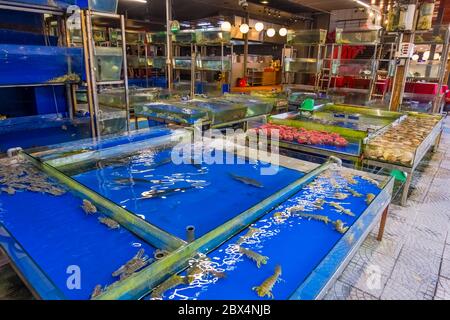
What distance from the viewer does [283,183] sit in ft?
7.00

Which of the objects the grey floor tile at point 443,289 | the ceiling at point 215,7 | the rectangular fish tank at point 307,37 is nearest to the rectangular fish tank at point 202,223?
the grey floor tile at point 443,289

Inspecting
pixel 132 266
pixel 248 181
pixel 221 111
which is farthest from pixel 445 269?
pixel 221 111

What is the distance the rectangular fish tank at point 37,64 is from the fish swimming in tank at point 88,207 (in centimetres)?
218

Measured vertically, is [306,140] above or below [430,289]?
above

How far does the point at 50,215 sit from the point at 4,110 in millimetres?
3090

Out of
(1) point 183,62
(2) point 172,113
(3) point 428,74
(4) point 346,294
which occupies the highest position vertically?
Answer: (1) point 183,62

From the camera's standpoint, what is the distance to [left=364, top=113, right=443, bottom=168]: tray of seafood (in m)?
3.08

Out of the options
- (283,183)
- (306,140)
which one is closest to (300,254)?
(283,183)

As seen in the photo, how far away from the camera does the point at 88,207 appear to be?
5.07 feet

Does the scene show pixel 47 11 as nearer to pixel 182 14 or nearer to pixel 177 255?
pixel 177 255

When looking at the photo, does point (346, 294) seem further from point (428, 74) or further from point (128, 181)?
point (428, 74)

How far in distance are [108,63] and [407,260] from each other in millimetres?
3807

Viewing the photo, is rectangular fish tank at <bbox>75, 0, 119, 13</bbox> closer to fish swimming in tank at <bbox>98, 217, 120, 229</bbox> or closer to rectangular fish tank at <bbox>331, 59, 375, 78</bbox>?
fish swimming in tank at <bbox>98, 217, 120, 229</bbox>

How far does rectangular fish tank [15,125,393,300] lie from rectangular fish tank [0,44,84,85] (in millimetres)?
1154
